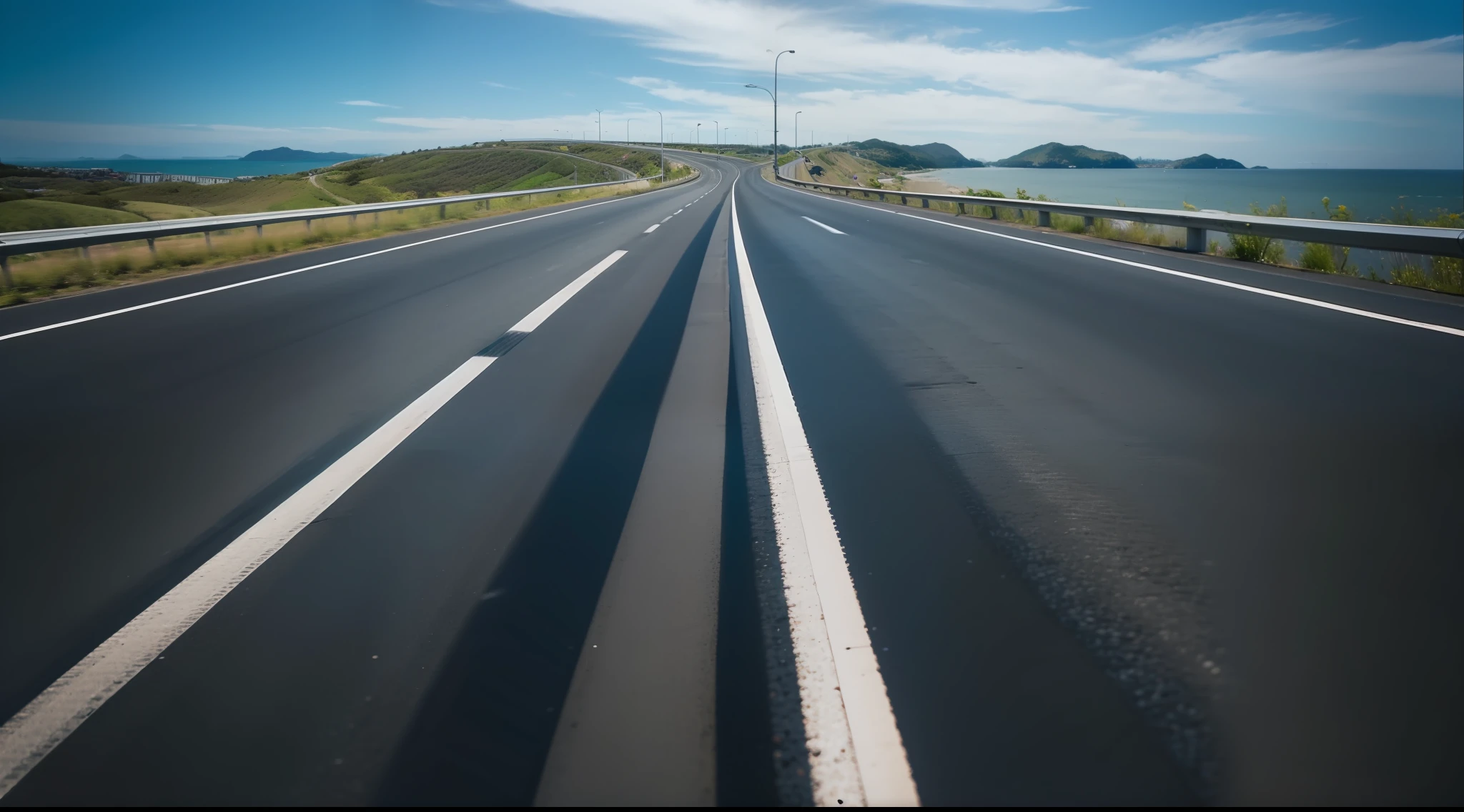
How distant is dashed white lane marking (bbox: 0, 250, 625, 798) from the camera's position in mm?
2303

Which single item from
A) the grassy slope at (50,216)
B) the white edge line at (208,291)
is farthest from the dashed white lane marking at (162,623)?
the grassy slope at (50,216)

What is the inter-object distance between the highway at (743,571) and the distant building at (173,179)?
5803 cm

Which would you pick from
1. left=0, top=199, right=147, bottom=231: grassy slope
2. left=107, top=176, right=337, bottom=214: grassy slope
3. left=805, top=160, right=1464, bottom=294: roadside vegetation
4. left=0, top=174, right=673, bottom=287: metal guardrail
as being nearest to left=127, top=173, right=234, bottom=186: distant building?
left=107, top=176, right=337, bottom=214: grassy slope

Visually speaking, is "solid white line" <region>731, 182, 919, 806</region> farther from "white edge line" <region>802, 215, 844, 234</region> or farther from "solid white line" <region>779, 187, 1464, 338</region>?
"white edge line" <region>802, 215, 844, 234</region>

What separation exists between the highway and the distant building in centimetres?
5803

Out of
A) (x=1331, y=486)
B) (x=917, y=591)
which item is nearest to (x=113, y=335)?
(x=917, y=591)

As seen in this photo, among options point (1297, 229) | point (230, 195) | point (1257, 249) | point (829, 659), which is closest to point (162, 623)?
point (829, 659)

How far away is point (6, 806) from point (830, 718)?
6.75 ft

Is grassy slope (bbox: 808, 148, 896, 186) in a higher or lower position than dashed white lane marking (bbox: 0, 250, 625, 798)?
higher

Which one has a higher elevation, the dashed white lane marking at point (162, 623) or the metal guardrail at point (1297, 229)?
the metal guardrail at point (1297, 229)

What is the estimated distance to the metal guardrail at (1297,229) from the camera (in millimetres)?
8953

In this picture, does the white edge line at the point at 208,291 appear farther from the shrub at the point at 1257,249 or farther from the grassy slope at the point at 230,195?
the grassy slope at the point at 230,195

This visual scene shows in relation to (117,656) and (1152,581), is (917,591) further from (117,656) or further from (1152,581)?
(117,656)

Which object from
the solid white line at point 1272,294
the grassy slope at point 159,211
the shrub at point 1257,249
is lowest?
the solid white line at point 1272,294
